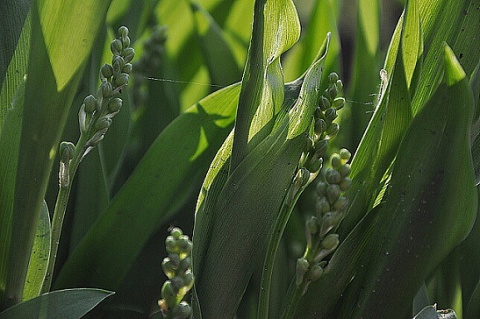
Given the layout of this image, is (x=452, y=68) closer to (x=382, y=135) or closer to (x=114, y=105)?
(x=382, y=135)

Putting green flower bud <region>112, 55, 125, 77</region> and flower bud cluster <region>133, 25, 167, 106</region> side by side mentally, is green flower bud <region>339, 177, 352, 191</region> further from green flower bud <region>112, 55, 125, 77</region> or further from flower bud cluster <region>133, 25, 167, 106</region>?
flower bud cluster <region>133, 25, 167, 106</region>

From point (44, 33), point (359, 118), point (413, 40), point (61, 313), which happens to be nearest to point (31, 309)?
point (61, 313)

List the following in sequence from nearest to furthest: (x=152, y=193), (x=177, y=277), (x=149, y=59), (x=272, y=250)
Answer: (x=177, y=277)
(x=272, y=250)
(x=152, y=193)
(x=149, y=59)

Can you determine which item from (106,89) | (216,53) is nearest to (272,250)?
(106,89)

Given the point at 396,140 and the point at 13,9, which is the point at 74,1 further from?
the point at 396,140

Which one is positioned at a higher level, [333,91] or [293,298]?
[333,91]

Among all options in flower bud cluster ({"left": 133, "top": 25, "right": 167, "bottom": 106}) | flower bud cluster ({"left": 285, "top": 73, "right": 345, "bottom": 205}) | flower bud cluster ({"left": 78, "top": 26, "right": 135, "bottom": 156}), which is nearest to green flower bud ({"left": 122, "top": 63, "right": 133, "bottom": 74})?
flower bud cluster ({"left": 78, "top": 26, "right": 135, "bottom": 156})
